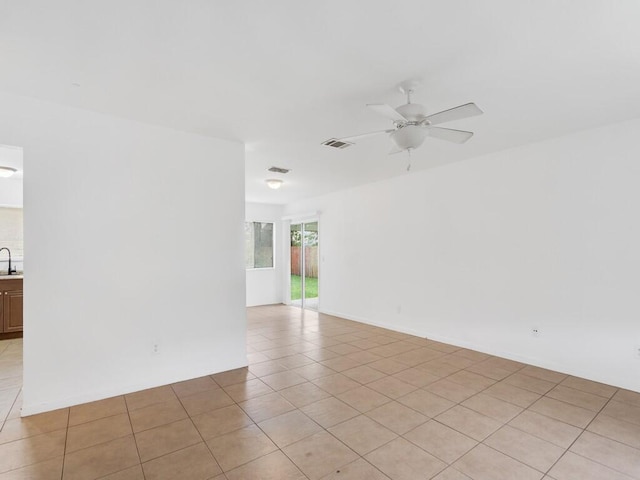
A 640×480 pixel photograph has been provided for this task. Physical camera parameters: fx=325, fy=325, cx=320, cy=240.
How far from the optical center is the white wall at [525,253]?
125 inches

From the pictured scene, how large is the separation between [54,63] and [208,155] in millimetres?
1516

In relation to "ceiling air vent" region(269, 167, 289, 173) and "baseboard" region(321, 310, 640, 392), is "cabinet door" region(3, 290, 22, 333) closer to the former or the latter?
"ceiling air vent" region(269, 167, 289, 173)

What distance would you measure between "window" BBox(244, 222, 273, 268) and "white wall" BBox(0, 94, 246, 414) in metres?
4.23

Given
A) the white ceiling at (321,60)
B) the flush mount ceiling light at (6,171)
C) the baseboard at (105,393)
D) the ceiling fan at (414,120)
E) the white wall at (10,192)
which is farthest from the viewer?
the white wall at (10,192)

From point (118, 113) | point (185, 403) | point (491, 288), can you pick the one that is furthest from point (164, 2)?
point (491, 288)

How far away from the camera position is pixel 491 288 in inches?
164

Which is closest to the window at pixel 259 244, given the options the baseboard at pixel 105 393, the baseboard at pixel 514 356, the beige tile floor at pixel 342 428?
the baseboard at pixel 514 356

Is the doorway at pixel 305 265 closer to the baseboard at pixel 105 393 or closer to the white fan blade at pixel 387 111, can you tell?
the baseboard at pixel 105 393

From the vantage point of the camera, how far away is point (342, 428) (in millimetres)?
2459

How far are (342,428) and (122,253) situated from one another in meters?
2.48

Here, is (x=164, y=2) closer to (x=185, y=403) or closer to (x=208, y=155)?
(x=208, y=155)

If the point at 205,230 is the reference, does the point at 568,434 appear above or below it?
below

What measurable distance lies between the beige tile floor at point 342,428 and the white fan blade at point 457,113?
88.5 inches

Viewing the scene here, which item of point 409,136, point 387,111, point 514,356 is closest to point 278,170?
point 409,136
